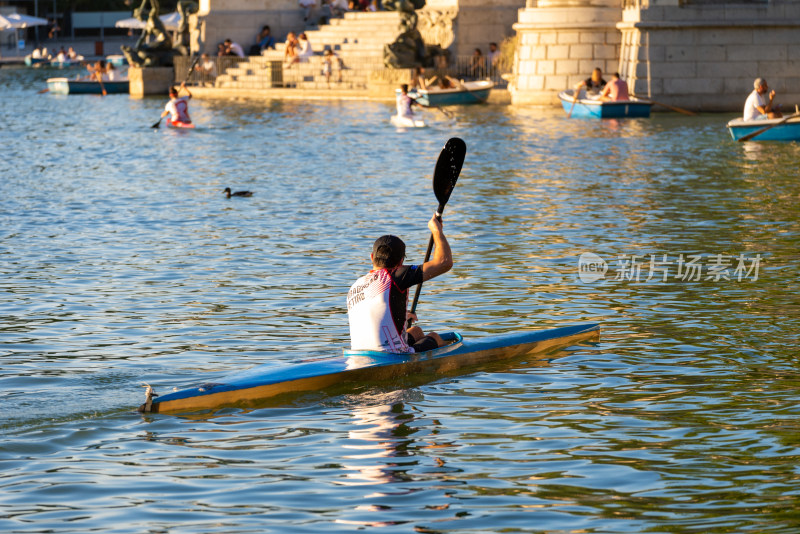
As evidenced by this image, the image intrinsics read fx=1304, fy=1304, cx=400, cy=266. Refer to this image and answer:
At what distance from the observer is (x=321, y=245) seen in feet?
52.8

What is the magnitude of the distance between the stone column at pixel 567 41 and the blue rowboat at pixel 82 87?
23955 mm

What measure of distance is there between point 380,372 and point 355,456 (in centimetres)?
159

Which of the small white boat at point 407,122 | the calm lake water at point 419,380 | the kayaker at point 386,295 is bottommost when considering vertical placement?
the calm lake water at point 419,380

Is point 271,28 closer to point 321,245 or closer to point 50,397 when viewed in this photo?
point 321,245

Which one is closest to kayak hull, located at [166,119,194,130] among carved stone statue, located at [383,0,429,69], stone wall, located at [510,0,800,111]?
carved stone statue, located at [383,0,429,69]

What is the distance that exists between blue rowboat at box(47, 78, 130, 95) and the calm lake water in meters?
32.8

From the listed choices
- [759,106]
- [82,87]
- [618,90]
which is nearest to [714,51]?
[618,90]

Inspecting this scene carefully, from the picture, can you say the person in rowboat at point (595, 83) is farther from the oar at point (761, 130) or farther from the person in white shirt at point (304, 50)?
the person in white shirt at point (304, 50)

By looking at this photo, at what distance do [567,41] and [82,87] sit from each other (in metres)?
26.2

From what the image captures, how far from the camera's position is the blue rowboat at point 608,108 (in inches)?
1346

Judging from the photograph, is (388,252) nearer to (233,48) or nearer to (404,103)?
(404,103)

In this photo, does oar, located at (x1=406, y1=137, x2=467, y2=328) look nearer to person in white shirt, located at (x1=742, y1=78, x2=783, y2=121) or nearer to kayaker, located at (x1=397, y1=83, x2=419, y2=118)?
person in white shirt, located at (x1=742, y1=78, x2=783, y2=121)

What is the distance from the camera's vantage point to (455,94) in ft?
134

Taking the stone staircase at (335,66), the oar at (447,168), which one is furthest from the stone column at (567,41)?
the oar at (447,168)
